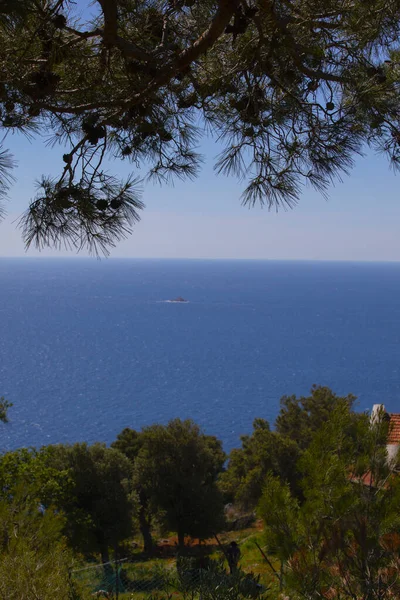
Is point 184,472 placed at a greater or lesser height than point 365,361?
greater

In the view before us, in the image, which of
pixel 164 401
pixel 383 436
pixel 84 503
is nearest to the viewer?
pixel 383 436

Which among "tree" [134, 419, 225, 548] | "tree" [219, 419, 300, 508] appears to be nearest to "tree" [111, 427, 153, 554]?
"tree" [134, 419, 225, 548]

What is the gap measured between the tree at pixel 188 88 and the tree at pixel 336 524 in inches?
68.1

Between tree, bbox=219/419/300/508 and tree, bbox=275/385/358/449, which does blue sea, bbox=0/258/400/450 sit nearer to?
tree, bbox=275/385/358/449

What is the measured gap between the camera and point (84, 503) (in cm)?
1596

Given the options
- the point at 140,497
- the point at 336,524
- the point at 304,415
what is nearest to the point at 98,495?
the point at 140,497

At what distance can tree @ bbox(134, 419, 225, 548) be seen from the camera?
17109mm

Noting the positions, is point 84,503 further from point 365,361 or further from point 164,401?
point 365,361

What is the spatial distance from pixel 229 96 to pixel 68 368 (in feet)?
198

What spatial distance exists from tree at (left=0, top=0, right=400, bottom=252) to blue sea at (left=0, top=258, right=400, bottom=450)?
85.7 ft

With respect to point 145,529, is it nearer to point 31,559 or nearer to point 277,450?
point 277,450

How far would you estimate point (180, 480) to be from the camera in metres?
17.4

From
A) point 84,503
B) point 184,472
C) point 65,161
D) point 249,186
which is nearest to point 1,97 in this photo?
point 65,161

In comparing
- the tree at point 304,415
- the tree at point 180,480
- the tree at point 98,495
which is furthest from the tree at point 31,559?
the tree at point 304,415
